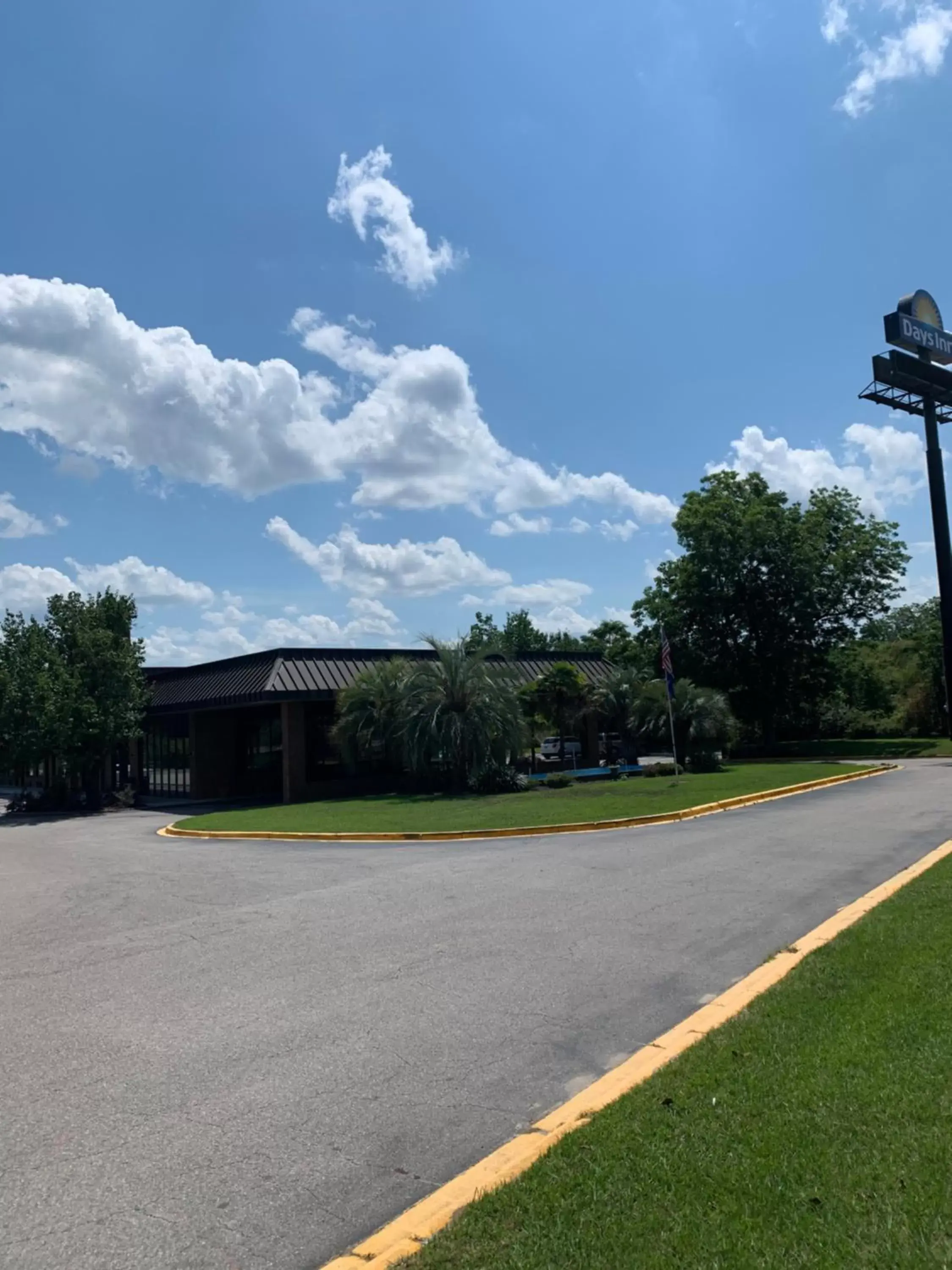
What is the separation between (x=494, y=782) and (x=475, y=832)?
8.71m

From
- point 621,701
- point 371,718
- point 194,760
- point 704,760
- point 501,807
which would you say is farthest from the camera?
point 621,701

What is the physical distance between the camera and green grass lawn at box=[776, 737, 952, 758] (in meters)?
41.4

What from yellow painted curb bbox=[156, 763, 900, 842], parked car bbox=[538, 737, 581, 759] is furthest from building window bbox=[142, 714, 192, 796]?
yellow painted curb bbox=[156, 763, 900, 842]

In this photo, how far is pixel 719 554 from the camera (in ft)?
151

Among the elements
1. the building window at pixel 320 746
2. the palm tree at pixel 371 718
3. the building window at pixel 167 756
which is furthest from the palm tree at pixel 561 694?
the building window at pixel 167 756

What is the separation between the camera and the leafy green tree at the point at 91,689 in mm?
29609

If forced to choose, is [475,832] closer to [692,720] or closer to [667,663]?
[667,663]

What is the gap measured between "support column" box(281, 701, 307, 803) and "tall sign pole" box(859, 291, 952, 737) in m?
27.5

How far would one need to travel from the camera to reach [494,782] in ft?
86.4

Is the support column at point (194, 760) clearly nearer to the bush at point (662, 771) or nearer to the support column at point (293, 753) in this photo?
the support column at point (293, 753)

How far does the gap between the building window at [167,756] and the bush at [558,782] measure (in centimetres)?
1295

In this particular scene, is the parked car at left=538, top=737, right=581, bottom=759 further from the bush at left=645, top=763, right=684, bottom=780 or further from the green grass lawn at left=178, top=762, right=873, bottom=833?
the green grass lawn at left=178, top=762, right=873, bottom=833

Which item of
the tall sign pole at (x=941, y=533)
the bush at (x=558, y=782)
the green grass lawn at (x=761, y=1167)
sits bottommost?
the green grass lawn at (x=761, y=1167)

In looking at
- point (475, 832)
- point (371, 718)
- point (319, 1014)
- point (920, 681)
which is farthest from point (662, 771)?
point (920, 681)
